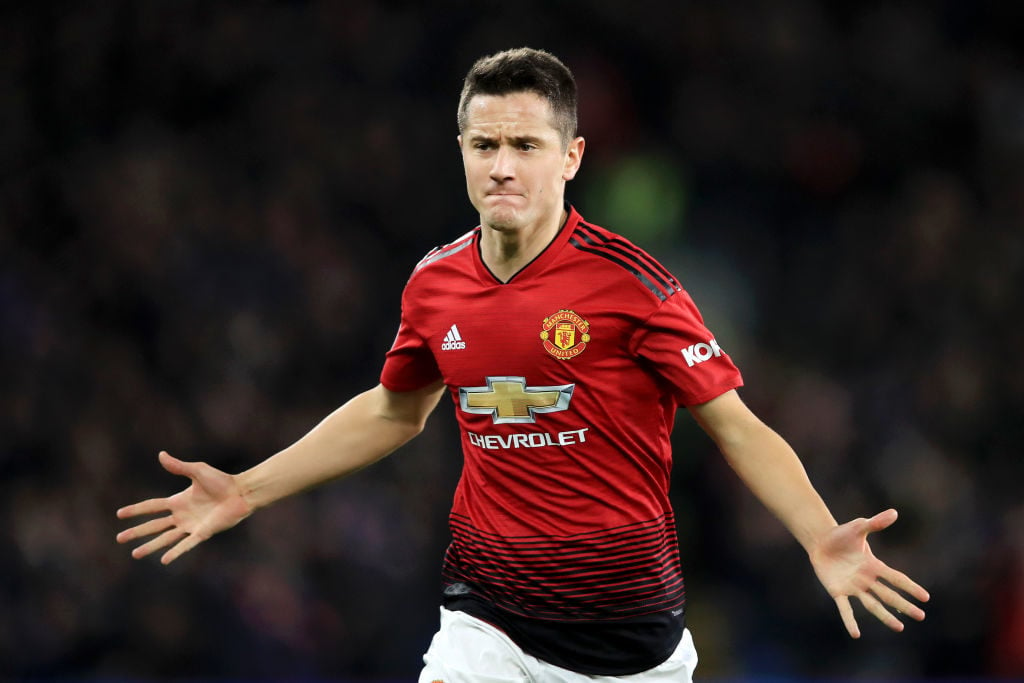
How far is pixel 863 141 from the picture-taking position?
1048 cm

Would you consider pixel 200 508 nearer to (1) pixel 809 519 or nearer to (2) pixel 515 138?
(2) pixel 515 138

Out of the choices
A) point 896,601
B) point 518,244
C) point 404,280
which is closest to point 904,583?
point 896,601

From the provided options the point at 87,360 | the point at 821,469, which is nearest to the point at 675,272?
the point at 821,469

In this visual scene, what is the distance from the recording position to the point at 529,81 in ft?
12.5

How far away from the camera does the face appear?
3770mm

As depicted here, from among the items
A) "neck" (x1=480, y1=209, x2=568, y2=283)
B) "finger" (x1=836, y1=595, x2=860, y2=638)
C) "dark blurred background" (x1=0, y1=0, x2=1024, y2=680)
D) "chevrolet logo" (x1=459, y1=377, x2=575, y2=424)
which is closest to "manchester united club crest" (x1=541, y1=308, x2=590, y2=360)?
"chevrolet logo" (x1=459, y1=377, x2=575, y2=424)

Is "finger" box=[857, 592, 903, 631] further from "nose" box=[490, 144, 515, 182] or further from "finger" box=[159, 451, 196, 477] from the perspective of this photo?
"finger" box=[159, 451, 196, 477]

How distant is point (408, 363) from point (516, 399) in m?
0.56

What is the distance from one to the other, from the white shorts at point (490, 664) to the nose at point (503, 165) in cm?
136

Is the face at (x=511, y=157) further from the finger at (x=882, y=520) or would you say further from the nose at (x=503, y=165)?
the finger at (x=882, y=520)

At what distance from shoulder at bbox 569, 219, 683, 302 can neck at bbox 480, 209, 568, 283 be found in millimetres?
73

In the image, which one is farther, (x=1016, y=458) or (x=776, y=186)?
(x=776, y=186)

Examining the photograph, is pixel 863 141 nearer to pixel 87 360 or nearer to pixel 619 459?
pixel 87 360

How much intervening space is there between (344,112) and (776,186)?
3625mm
